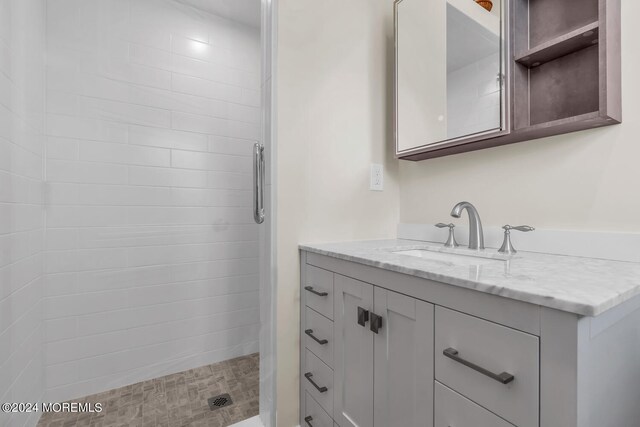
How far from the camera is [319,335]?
113 centimetres

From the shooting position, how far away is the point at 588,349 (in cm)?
49

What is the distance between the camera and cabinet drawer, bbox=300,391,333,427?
3.58 feet

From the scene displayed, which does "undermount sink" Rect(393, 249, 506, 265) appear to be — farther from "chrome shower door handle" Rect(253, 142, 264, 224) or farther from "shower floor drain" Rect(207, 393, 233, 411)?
"shower floor drain" Rect(207, 393, 233, 411)

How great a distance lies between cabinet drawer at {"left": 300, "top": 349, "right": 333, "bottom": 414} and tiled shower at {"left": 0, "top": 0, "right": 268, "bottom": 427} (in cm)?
54

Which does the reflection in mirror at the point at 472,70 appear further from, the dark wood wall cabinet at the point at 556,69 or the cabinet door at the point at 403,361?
the cabinet door at the point at 403,361

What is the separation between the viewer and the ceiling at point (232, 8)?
180 centimetres

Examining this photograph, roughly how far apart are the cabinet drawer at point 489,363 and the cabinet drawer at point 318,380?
20.3 inches

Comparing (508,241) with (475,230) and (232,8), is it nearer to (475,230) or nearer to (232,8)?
(475,230)

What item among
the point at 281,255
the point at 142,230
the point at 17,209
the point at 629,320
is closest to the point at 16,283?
the point at 17,209

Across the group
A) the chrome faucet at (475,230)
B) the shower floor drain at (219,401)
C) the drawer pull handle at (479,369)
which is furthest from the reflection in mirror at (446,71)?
the shower floor drain at (219,401)

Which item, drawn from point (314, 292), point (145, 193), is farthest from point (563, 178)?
point (145, 193)

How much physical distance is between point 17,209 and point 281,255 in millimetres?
1028

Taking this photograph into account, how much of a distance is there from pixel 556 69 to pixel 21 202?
203 cm

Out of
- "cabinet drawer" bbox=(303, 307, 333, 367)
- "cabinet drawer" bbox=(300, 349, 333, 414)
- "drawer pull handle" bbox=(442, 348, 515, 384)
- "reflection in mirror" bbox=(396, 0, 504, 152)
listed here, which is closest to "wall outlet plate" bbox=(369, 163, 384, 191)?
→ "reflection in mirror" bbox=(396, 0, 504, 152)
